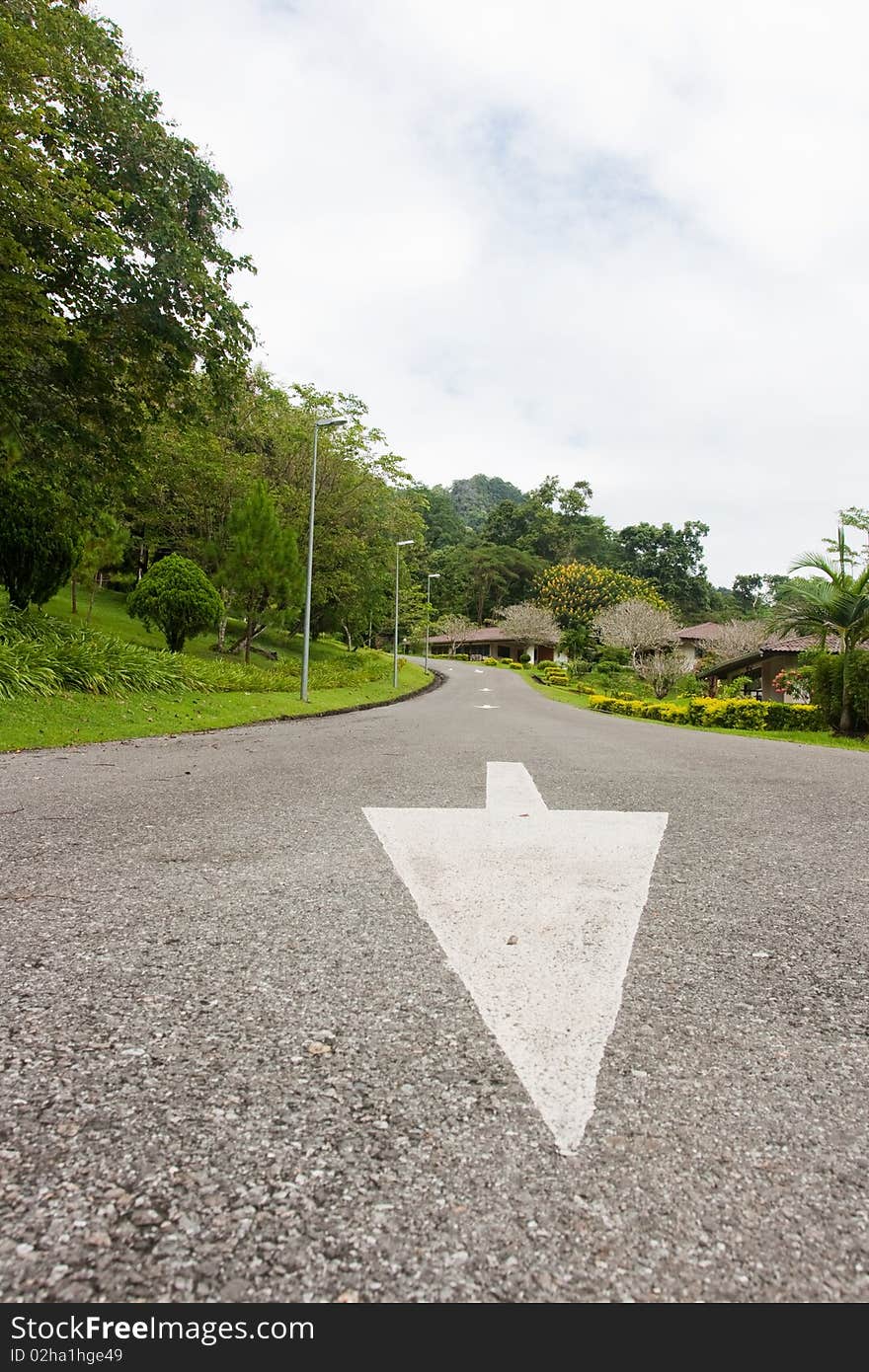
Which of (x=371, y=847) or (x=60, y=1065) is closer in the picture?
(x=60, y=1065)

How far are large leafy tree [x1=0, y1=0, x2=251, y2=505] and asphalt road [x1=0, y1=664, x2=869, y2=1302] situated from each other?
9202 millimetres

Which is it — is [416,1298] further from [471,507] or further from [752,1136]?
[471,507]

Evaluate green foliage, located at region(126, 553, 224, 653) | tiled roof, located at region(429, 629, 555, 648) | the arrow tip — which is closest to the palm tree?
the arrow tip

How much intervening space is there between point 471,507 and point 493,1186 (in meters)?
108

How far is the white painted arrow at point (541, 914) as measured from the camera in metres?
1.44

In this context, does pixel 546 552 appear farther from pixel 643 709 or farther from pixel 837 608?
pixel 837 608

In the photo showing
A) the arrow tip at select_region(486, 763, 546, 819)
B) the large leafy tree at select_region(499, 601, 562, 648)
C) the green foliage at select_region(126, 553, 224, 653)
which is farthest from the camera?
the large leafy tree at select_region(499, 601, 562, 648)

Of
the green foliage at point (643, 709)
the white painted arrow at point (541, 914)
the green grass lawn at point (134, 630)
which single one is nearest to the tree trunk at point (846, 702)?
the green foliage at point (643, 709)

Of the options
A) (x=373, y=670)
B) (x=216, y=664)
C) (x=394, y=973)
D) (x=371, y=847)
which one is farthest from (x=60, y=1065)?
(x=373, y=670)

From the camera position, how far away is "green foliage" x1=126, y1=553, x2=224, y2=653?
1791 centimetres

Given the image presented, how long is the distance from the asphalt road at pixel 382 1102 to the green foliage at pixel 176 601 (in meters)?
16.1

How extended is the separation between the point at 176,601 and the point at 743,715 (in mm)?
15448

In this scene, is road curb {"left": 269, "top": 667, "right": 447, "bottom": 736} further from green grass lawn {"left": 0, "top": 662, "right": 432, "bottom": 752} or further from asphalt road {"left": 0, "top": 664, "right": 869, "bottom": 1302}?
asphalt road {"left": 0, "top": 664, "right": 869, "bottom": 1302}

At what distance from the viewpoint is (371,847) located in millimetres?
3170
